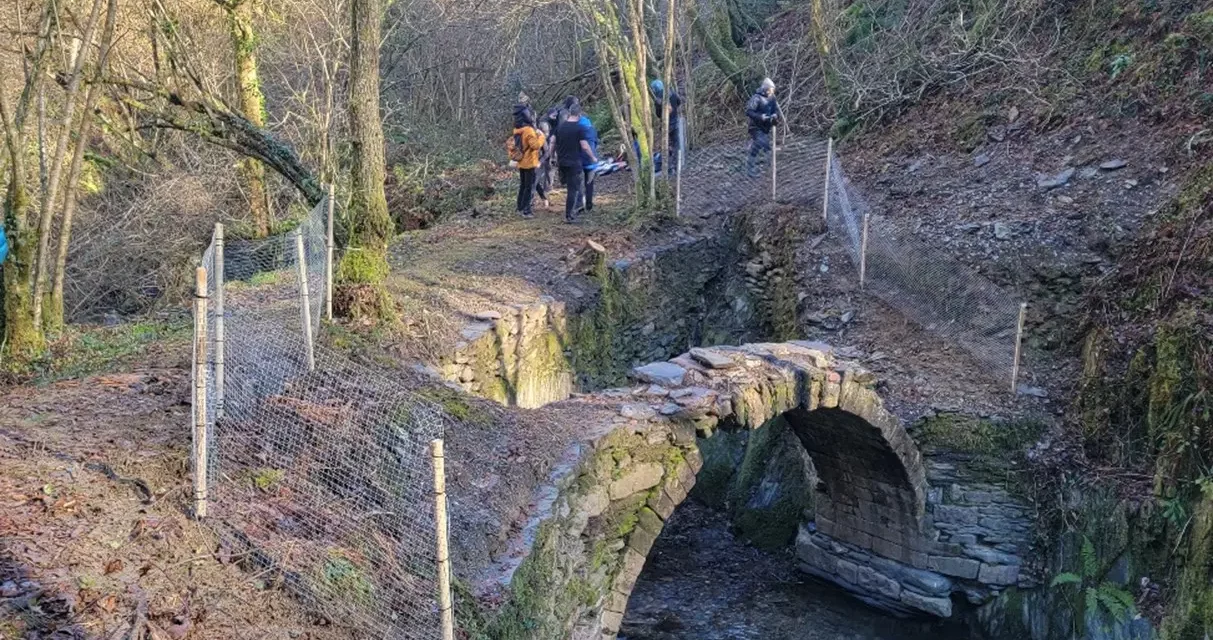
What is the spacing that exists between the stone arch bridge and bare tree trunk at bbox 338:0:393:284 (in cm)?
221

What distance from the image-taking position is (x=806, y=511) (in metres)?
12.0

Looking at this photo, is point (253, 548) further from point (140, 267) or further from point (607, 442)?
point (140, 267)

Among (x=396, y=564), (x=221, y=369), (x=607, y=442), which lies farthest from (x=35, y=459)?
(x=607, y=442)

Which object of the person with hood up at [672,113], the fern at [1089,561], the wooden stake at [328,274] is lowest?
the fern at [1089,561]

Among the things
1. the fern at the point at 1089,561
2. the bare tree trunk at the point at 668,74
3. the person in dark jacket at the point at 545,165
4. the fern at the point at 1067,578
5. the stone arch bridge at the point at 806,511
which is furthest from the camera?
the person in dark jacket at the point at 545,165

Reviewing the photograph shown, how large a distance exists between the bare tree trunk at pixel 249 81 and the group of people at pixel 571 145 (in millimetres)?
3355

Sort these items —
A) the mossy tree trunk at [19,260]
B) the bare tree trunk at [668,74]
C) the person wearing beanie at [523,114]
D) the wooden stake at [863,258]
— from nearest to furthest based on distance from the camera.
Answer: the mossy tree trunk at [19,260] < the wooden stake at [863,258] < the person wearing beanie at [523,114] < the bare tree trunk at [668,74]

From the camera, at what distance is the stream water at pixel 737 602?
410 inches

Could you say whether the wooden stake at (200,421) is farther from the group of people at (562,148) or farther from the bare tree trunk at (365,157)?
the group of people at (562,148)

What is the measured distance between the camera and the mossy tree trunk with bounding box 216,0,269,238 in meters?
11.9

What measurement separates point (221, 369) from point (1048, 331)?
863 cm

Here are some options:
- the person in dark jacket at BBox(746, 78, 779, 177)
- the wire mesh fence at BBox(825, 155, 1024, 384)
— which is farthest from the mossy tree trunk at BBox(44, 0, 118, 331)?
the person in dark jacket at BBox(746, 78, 779, 177)

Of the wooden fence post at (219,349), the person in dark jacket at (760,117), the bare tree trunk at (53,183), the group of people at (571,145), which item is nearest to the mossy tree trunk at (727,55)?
the group of people at (571,145)

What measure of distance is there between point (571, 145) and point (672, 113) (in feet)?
12.5
